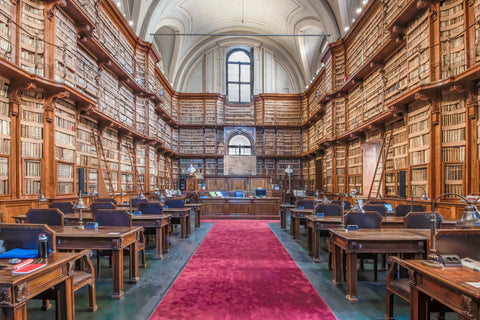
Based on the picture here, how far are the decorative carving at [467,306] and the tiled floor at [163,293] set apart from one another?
1.42 meters

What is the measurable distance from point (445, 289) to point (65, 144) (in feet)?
25.3

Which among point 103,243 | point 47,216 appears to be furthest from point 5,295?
point 47,216

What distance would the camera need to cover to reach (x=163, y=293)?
3631 mm

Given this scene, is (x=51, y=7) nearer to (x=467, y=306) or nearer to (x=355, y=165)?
(x=467, y=306)

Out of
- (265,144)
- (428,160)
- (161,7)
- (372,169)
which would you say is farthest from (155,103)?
(428,160)

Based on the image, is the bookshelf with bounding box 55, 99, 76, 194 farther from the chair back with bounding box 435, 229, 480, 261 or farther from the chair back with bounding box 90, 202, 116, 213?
the chair back with bounding box 435, 229, 480, 261

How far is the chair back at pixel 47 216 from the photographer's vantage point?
4164mm

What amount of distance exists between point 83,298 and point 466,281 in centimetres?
381

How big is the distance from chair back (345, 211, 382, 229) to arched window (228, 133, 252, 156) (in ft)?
54.1

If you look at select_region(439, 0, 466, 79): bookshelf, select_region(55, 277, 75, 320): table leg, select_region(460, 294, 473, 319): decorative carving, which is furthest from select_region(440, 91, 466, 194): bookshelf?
select_region(55, 277, 75, 320): table leg

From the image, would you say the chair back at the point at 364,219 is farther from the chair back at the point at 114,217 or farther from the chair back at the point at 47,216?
the chair back at the point at 47,216

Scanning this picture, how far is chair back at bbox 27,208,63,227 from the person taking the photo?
416 cm

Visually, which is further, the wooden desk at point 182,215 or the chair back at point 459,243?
the wooden desk at point 182,215

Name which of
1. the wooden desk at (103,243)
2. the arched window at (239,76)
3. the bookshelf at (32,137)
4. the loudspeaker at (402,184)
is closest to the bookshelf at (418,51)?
the loudspeaker at (402,184)
